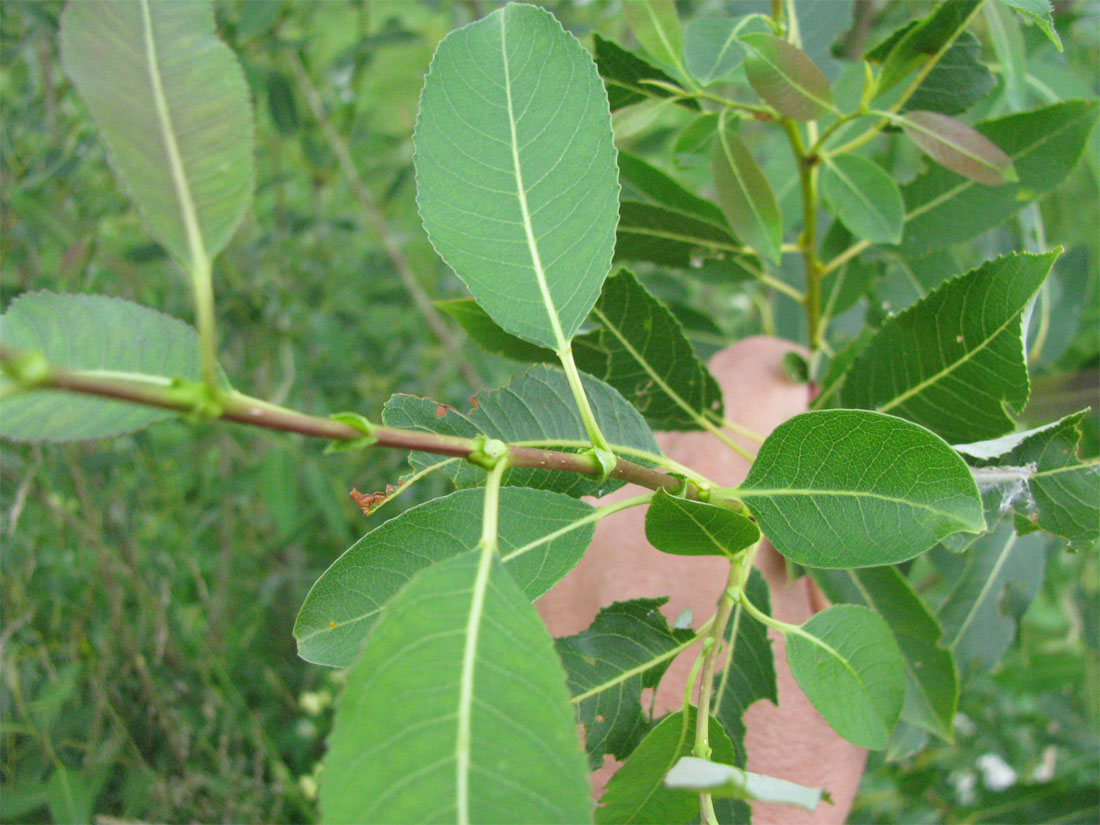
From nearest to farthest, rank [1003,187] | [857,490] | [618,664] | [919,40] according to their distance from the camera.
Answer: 1. [857,490]
2. [618,664]
3. [919,40]
4. [1003,187]

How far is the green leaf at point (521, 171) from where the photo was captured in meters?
0.52

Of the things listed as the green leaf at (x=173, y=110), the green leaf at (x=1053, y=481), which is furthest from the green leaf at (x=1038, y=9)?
the green leaf at (x=173, y=110)

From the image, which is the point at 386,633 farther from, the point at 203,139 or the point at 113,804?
the point at 113,804

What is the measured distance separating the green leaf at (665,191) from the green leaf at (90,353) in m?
0.52

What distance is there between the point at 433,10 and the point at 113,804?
1.50m

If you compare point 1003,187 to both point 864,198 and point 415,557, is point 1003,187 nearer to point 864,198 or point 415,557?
point 864,198

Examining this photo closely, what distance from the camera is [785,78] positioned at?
2.17ft

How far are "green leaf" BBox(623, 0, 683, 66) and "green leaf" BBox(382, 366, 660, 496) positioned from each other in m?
0.32

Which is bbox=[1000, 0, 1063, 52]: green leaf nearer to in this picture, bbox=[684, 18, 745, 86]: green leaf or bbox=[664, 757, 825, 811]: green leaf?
bbox=[684, 18, 745, 86]: green leaf

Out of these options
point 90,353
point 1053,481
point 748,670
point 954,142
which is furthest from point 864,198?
point 90,353

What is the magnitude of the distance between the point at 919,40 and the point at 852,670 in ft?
1.57

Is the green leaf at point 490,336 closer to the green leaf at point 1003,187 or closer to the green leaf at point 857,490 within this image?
the green leaf at point 857,490

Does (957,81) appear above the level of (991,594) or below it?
above

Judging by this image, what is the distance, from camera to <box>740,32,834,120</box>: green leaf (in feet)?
2.11
